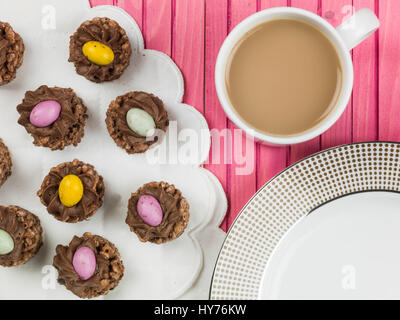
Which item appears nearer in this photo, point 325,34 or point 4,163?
point 325,34

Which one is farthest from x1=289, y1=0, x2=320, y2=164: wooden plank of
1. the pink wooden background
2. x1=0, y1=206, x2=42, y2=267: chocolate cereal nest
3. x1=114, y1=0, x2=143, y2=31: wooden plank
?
x1=0, y1=206, x2=42, y2=267: chocolate cereal nest

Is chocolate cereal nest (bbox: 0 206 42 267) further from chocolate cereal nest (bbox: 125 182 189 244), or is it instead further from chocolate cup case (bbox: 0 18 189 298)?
chocolate cereal nest (bbox: 125 182 189 244)

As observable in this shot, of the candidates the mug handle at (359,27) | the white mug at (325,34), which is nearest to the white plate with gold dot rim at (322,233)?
the white mug at (325,34)

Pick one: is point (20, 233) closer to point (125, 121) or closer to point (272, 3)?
point (125, 121)

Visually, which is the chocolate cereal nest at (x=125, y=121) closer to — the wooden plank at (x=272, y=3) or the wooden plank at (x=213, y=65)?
the wooden plank at (x=213, y=65)

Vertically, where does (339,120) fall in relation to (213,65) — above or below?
below


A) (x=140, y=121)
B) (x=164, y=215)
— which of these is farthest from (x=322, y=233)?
(x=140, y=121)
